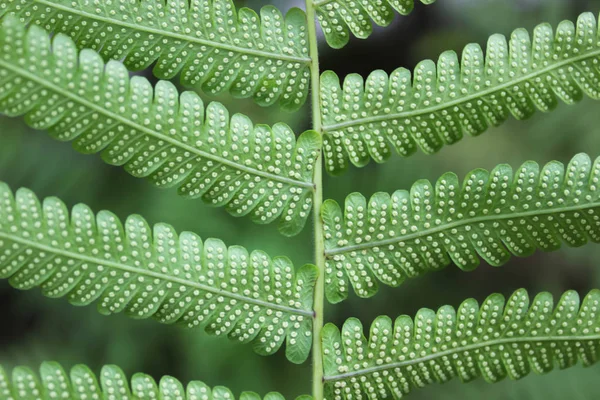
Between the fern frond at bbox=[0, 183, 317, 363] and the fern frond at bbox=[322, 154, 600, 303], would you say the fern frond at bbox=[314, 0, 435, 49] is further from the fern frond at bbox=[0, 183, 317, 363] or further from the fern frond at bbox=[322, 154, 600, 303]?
the fern frond at bbox=[0, 183, 317, 363]

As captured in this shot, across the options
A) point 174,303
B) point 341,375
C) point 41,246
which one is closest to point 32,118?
point 41,246

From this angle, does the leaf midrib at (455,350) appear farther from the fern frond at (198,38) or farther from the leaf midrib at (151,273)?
the fern frond at (198,38)

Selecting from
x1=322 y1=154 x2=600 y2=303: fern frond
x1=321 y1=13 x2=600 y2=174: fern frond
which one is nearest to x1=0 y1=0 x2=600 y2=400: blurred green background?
x1=321 y1=13 x2=600 y2=174: fern frond

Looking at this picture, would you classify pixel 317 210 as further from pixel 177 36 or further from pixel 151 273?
pixel 177 36

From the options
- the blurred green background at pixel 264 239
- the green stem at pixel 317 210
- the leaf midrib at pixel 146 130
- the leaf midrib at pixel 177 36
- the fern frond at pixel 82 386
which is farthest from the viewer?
the blurred green background at pixel 264 239

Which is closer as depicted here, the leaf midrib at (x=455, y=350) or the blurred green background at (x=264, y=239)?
the leaf midrib at (x=455, y=350)

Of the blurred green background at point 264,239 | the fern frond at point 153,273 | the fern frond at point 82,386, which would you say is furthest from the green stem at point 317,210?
the blurred green background at point 264,239
